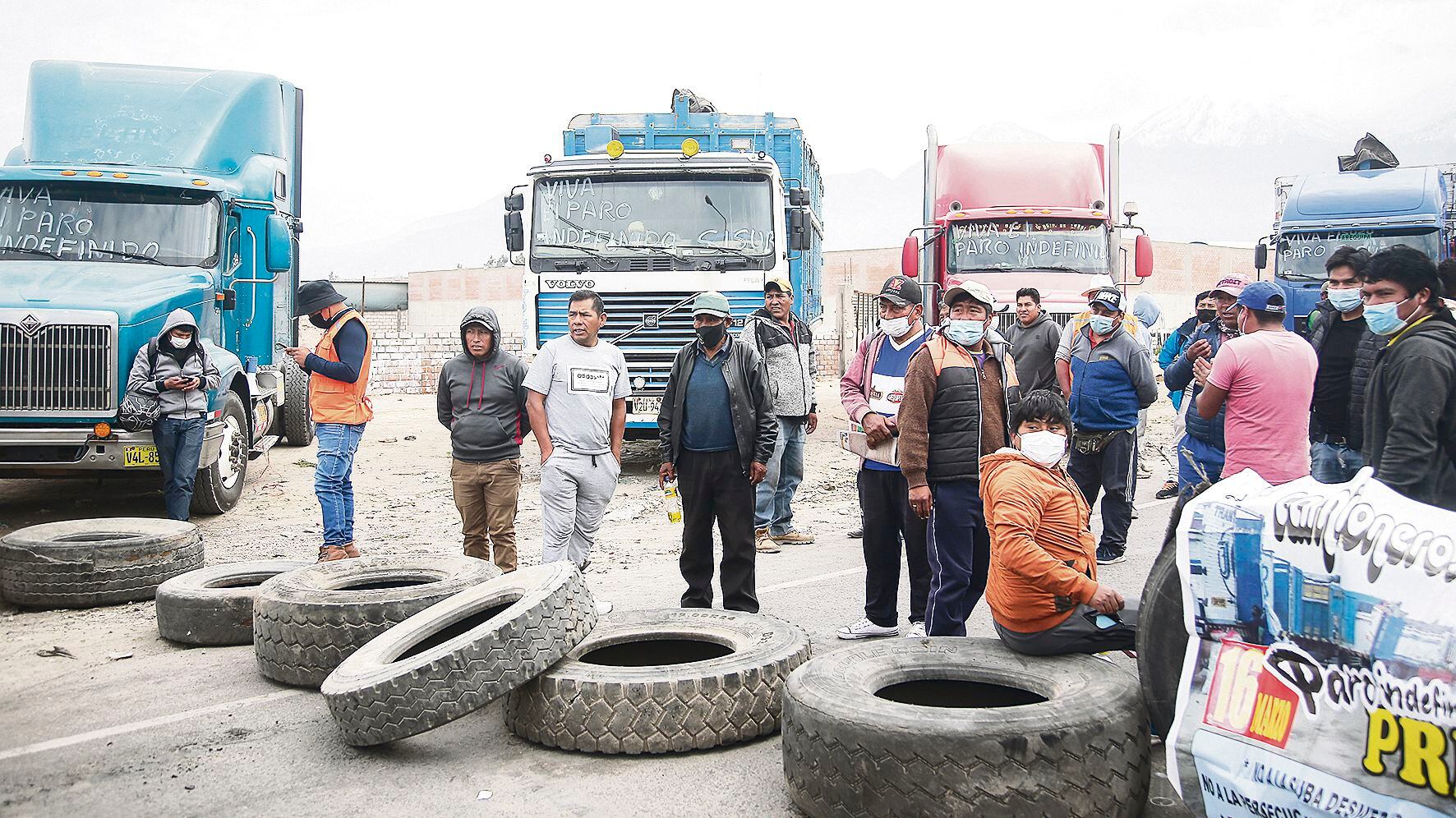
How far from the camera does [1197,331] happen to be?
7980 millimetres

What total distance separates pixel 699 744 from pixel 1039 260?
1055cm

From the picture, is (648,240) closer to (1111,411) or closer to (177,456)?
(177,456)

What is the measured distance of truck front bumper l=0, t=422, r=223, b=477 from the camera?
8.75 meters

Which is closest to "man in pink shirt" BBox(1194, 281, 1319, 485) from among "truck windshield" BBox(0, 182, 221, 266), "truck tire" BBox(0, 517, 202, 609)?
"truck tire" BBox(0, 517, 202, 609)

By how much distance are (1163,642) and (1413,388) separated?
1.62 m

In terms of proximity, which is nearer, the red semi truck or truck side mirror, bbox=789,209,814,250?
truck side mirror, bbox=789,209,814,250

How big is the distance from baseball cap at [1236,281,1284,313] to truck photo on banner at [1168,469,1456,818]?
9.31ft

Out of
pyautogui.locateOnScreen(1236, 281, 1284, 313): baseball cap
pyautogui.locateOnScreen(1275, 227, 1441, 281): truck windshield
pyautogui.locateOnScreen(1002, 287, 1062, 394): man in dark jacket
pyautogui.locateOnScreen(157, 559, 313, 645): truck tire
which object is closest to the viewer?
pyautogui.locateOnScreen(1236, 281, 1284, 313): baseball cap

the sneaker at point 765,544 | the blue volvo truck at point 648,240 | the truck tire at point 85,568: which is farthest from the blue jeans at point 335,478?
the blue volvo truck at point 648,240

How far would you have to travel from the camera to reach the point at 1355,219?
1560cm

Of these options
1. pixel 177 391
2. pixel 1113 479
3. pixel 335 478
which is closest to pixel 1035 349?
pixel 1113 479

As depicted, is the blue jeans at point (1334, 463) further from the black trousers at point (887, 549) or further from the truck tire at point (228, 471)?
the truck tire at point (228, 471)

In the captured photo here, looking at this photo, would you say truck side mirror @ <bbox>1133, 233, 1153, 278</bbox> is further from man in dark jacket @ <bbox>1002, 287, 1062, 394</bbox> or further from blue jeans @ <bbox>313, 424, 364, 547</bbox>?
blue jeans @ <bbox>313, 424, 364, 547</bbox>

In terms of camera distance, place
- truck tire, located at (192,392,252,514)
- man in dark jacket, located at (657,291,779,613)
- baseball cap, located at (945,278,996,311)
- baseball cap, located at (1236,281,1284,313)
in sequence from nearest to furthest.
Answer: baseball cap, located at (945,278,996,311) → baseball cap, located at (1236,281,1284,313) → man in dark jacket, located at (657,291,779,613) → truck tire, located at (192,392,252,514)
